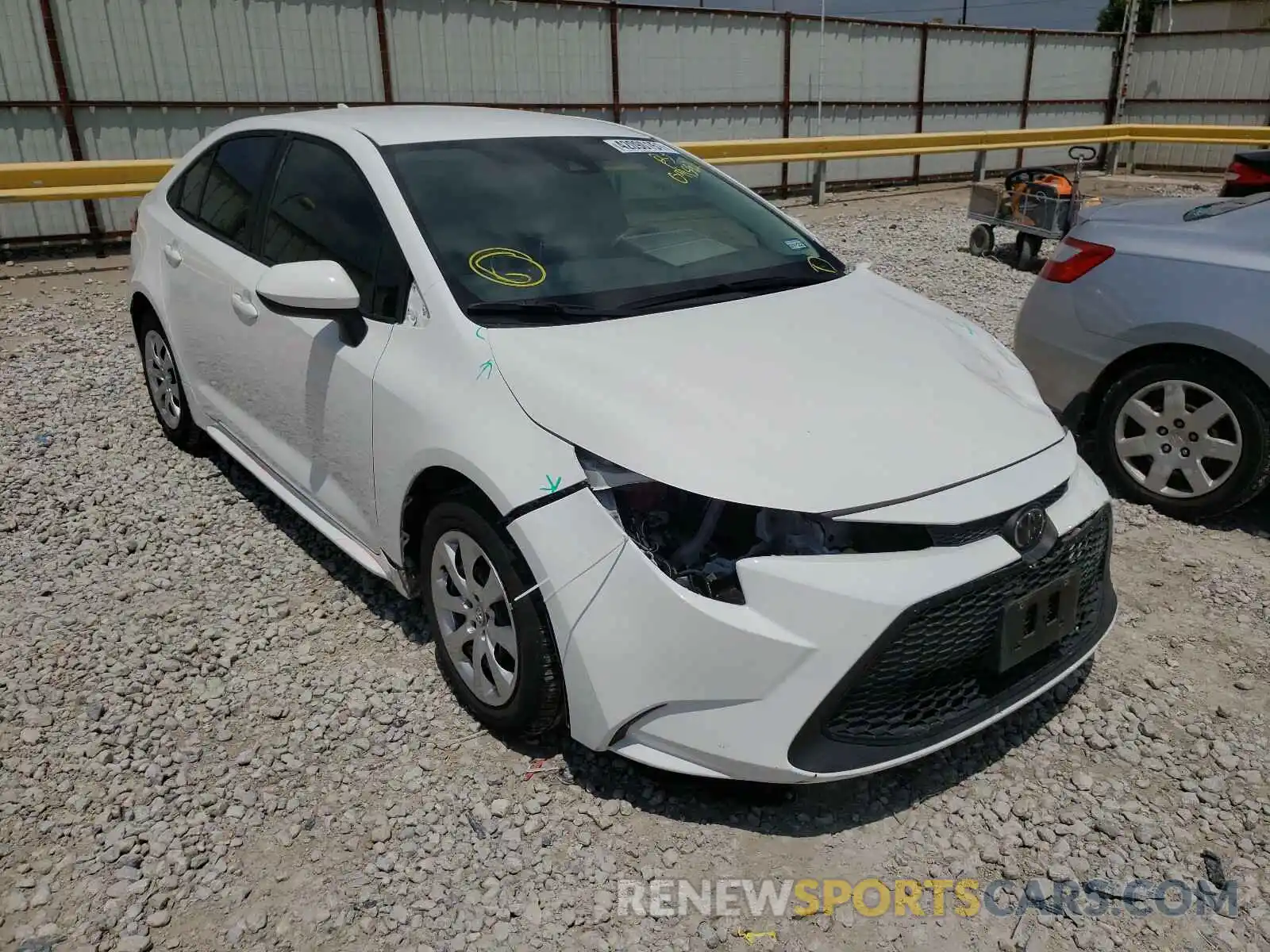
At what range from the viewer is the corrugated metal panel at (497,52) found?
11.6 m

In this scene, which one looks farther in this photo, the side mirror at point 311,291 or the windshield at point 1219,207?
the windshield at point 1219,207

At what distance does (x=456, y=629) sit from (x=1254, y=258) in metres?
3.46

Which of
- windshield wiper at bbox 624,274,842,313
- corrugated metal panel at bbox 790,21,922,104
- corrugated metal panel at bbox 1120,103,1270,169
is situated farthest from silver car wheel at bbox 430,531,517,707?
corrugated metal panel at bbox 1120,103,1270,169

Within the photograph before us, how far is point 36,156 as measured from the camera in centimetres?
983

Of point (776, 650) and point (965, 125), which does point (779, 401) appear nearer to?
point (776, 650)

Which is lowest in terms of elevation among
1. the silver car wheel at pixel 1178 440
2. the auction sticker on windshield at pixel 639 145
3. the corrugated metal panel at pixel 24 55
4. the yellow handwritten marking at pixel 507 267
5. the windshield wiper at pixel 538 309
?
the silver car wheel at pixel 1178 440

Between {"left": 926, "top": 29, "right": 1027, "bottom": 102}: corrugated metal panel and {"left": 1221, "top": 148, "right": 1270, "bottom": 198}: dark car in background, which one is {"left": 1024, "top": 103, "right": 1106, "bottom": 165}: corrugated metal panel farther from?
Answer: {"left": 1221, "top": 148, "right": 1270, "bottom": 198}: dark car in background

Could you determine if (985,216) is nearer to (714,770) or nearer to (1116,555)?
(1116,555)

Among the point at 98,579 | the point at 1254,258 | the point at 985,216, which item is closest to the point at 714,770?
the point at 98,579

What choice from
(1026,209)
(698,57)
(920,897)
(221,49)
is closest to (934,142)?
(698,57)

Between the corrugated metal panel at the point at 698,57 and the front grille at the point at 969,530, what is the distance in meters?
12.1

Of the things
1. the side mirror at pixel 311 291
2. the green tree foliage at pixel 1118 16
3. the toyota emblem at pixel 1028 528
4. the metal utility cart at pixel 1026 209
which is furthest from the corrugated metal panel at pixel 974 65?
Answer: the green tree foliage at pixel 1118 16

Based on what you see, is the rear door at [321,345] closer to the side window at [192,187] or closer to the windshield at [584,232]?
the windshield at [584,232]

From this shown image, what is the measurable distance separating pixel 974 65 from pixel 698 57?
5971 millimetres
